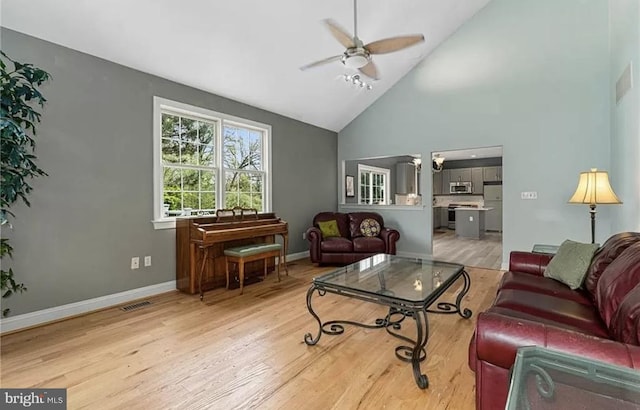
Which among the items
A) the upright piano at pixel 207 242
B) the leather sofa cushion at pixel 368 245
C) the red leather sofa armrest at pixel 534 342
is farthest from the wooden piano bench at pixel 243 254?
the red leather sofa armrest at pixel 534 342

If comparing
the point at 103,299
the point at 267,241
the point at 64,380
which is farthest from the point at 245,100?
the point at 64,380

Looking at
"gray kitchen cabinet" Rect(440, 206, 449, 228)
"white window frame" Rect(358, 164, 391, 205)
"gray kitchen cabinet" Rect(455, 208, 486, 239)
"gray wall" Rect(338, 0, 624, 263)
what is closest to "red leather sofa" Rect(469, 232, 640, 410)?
"gray wall" Rect(338, 0, 624, 263)

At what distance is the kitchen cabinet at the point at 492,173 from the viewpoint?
935cm

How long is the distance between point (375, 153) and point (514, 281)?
4023mm

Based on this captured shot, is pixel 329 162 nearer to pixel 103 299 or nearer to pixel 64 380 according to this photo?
pixel 103 299

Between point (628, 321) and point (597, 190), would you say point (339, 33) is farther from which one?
point (597, 190)

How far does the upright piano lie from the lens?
11.9ft

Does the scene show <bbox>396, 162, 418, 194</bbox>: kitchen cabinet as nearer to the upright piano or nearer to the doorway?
the doorway

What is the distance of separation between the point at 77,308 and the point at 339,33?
145 inches

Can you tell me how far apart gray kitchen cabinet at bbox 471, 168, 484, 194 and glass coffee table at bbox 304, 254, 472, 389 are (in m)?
7.70

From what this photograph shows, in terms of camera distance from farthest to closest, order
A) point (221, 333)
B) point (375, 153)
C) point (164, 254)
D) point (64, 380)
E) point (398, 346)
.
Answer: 1. point (375, 153)
2. point (164, 254)
3. point (221, 333)
4. point (398, 346)
5. point (64, 380)

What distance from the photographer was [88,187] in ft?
10.3

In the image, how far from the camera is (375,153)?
6.06 m

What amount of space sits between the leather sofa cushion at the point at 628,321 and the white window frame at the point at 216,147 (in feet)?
13.4
